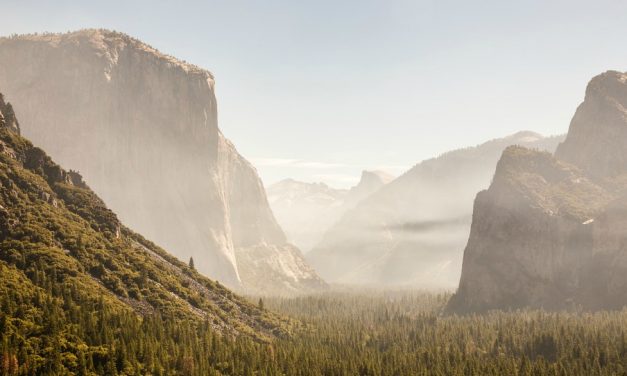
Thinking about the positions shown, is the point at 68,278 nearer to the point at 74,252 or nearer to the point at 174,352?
the point at 74,252

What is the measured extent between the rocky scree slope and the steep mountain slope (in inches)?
Answer: 11.8

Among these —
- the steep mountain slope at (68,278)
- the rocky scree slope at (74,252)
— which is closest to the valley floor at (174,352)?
the steep mountain slope at (68,278)

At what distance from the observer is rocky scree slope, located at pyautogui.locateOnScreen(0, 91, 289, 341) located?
139m

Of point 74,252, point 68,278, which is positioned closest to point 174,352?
point 68,278

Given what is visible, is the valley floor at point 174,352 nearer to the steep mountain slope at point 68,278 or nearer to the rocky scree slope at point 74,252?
the steep mountain slope at point 68,278

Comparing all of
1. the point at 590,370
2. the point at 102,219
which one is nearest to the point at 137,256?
the point at 102,219

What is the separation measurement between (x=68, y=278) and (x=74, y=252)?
17.7 meters

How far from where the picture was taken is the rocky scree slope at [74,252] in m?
139

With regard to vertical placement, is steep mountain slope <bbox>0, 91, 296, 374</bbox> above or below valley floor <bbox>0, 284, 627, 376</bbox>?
above

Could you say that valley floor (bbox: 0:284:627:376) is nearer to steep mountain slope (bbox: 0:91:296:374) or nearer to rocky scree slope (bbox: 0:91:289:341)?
steep mountain slope (bbox: 0:91:296:374)

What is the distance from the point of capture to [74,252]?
156625mm

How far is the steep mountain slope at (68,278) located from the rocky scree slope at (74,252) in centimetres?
30

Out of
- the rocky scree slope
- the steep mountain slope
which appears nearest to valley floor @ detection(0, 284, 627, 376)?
the steep mountain slope

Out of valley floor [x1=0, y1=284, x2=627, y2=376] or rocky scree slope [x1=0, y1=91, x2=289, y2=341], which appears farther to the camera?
rocky scree slope [x1=0, y1=91, x2=289, y2=341]
